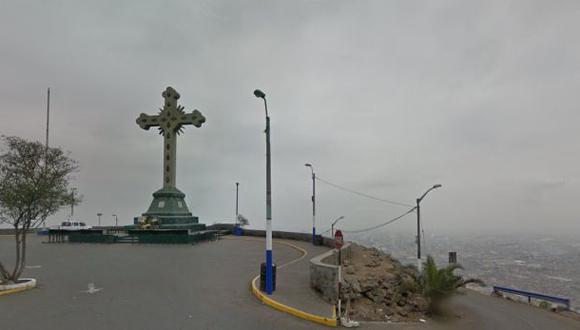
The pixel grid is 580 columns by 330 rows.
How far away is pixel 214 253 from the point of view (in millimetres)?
22922

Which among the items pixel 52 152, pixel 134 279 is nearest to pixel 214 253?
pixel 134 279

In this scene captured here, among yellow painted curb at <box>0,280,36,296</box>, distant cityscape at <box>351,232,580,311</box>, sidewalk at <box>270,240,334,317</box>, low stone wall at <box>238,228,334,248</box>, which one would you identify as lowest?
distant cityscape at <box>351,232,580,311</box>

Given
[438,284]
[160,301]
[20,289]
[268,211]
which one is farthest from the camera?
[438,284]

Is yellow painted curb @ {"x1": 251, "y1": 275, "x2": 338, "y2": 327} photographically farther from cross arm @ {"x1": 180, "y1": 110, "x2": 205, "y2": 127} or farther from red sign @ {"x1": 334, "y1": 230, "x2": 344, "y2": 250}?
cross arm @ {"x1": 180, "y1": 110, "x2": 205, "y2": 127}

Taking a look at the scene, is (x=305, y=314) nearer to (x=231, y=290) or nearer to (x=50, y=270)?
(x=231, y=290)

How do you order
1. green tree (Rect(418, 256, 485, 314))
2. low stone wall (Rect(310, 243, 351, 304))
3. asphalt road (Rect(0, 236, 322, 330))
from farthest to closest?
green tree (Rect(418, 256, 485, 314)) → low stone wall (Rect(310, 243, 351, 304)) → asphalt road (Rect(0, 236, 322, 330))

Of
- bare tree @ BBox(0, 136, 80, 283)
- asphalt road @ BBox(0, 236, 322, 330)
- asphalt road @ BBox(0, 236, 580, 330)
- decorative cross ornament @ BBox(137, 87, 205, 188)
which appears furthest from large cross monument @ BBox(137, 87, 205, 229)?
bare tree @ BBox(0, 136, 80, 283)

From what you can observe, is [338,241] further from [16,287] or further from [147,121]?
[147,121]

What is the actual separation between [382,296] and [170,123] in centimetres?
3051

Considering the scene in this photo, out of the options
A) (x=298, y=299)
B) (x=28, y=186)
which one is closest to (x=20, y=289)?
(x=28, y=186)

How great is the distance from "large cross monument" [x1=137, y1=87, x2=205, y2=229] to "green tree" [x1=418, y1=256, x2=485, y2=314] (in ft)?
79.8

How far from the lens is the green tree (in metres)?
→ 14.1

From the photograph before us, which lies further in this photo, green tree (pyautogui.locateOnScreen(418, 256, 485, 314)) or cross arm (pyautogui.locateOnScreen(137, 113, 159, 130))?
cross arm (pyautogui.locateOnScreen(137, 113, 159, 130))

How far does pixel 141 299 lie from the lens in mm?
10742
